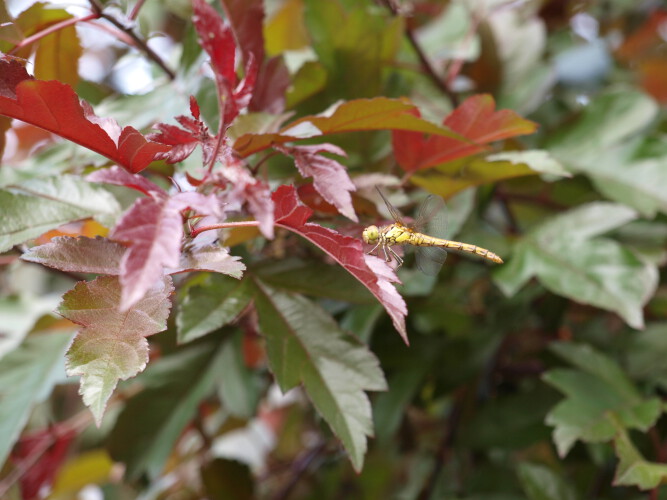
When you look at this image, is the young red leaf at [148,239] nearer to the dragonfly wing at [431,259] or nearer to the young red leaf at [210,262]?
the young red leaf at [210,262]

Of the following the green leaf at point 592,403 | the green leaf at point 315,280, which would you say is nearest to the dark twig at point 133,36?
the green leaf at point 315,280

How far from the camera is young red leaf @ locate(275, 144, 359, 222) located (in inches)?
19.5

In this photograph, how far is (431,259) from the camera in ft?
1.96

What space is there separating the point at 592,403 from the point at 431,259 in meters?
0.29

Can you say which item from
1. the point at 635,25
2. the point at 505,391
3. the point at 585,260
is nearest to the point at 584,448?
the point at 505,391

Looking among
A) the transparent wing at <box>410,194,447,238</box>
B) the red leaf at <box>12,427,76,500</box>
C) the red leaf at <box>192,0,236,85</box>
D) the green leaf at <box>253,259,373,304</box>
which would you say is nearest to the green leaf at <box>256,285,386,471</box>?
the green leaf at <box>253,259,373,304</box>

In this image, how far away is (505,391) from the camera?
3.33 feet

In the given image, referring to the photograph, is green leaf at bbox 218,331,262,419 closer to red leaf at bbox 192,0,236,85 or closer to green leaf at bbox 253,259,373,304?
green leaf at bbox 253,259,373,304

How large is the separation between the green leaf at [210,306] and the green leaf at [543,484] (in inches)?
16.3

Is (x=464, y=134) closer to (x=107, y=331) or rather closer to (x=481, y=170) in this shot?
(x=481, y=170)

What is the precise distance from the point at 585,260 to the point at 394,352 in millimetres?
262

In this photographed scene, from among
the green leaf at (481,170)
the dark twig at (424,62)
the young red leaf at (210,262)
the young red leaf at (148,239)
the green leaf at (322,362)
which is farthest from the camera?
the dark twig at (424,62)

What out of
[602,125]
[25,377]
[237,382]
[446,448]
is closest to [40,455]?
[25,377]

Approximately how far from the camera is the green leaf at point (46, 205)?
55cm
